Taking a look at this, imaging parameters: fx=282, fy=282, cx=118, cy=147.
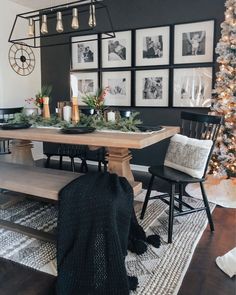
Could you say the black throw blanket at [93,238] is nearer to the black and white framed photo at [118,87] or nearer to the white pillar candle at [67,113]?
the white pillar candle at [67,113]

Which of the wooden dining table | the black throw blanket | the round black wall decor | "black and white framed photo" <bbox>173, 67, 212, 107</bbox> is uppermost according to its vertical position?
the round black wall decor

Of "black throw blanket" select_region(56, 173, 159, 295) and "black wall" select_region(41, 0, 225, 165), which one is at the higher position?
"black wall" select_region(41, 0, 225, 165)

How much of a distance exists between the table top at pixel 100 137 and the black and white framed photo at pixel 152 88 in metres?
1.90

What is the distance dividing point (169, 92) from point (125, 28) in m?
1.18

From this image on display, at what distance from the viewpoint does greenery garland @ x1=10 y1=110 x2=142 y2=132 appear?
7.19 ft

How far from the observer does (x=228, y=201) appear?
3.03m

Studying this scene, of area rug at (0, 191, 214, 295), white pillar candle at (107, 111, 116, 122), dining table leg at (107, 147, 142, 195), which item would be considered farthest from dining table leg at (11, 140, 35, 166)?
dining table leg at (107, 147, 142, 195)

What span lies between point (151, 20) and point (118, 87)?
1.07 meters

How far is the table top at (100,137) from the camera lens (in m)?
1.84

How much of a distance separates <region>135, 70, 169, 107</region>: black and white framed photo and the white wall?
6.33ft

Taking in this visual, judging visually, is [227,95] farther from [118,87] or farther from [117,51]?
[117,51]

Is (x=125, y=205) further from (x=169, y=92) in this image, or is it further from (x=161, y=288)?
(x=169, y=92)

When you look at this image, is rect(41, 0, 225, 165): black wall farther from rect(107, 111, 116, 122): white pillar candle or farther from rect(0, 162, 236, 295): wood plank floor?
rect(0, 162, 236, 295): wood plank floor

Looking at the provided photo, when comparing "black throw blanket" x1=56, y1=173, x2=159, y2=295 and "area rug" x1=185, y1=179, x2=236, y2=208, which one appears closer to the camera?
"black throw blanket" x1=56, y1=173, x2=159, y2=295
